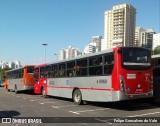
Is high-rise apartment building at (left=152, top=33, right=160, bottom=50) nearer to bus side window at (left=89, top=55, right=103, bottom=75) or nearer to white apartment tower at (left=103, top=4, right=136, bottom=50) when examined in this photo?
white apartment tower at (left=103, top=4, right=136, bottom=50)

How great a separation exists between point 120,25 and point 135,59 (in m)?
62.8

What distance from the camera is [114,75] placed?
39.7 feet

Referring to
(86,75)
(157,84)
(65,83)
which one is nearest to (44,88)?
(65,83)

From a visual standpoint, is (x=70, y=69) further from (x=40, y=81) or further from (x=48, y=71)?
(x=40, y=81)

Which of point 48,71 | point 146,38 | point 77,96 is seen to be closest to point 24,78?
point 48,71

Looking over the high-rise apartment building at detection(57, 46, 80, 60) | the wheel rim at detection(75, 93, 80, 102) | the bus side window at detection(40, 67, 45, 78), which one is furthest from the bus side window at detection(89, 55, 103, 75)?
the high-rise apartment building at detection(57, 46, 80, 60)

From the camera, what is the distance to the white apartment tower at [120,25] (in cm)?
7331

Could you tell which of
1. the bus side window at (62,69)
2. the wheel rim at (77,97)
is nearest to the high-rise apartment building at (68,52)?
the bus side window at (62,69)

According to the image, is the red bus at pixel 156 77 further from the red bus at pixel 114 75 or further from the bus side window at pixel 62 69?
the bus side window at pixel 62 69

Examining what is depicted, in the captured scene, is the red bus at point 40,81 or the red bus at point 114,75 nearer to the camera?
the red bus at point 114,75

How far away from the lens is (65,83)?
17.2 m

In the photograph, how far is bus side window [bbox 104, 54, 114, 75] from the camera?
12.3 m

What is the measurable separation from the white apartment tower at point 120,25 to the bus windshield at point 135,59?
58808 mm

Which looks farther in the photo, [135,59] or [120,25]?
[120,25]
